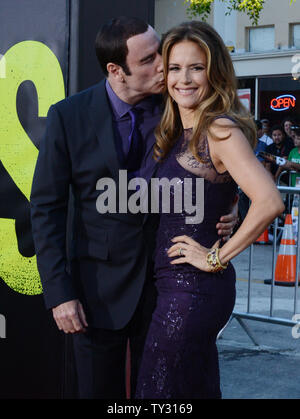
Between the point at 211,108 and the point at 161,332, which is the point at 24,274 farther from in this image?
the point at 211,108

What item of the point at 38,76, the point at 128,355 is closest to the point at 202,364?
the point at 128,355

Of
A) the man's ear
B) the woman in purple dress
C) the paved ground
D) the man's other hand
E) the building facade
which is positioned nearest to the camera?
the woman in purple dress

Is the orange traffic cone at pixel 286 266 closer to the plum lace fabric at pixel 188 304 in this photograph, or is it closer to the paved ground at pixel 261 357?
the paved ground at pixel 261 357

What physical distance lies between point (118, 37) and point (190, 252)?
95cm

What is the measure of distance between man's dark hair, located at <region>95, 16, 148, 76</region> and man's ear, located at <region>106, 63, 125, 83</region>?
0.6 inches

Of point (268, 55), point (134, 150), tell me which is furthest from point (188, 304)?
point (268, 55)

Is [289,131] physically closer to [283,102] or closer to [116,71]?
[283,102]

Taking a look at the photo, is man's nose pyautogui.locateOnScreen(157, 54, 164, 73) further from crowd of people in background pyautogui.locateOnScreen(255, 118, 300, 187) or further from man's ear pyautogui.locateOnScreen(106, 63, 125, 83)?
crowd of people in background pyautogui.locateOnScreen(255, 118, 300, 187)

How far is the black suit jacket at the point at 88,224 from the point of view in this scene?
279 cm

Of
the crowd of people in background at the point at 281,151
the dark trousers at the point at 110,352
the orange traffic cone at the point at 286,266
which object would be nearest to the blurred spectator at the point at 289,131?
the crowd of people in background at the point at 281,151

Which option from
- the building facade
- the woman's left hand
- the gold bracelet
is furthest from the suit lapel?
the building facade

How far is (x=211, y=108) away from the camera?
261cm

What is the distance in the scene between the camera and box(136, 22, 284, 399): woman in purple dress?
256 centimetres
